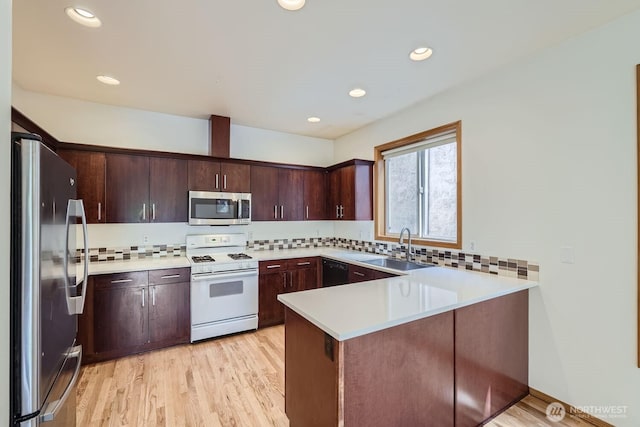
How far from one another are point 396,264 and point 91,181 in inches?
134

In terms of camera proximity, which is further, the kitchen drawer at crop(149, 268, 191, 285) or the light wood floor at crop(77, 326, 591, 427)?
the kitchen drawer at crop(149, 268, 191, 285)

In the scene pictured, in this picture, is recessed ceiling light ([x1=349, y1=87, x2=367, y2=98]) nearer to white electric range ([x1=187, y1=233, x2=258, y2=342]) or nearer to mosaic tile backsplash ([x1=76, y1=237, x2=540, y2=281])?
mosaic tile backsplash ([x1=76, y1=237, x2=540, y2=281])

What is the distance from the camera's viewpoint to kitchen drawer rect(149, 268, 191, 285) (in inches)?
120

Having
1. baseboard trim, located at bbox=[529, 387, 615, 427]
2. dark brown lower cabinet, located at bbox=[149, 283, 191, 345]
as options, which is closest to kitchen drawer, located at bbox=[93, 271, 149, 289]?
dark brown lower cabinet, located at bbox=[149, 283, 191, 345]

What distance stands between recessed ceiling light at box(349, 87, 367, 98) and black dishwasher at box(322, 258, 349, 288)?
1.95 m

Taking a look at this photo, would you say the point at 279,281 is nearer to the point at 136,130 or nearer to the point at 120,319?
the point at 120,319

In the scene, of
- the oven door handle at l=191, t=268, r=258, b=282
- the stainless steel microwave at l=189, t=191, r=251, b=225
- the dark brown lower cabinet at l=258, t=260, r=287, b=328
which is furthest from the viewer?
the dark brown lower cabinet at l=258, t=260, r=287, b=328

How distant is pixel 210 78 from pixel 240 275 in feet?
7.03

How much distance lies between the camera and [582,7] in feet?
5.81

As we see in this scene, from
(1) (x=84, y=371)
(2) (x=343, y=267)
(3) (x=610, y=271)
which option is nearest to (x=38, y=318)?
(1) (x=84, y=371)

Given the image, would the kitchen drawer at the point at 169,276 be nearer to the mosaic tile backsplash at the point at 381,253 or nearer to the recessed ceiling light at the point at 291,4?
the mosaic tile backsplash at the point at 381,253

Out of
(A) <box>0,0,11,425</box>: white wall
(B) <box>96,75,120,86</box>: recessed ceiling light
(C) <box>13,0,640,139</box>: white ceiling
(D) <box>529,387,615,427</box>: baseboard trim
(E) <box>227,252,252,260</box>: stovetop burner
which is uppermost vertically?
(B) <box>96,75,120,86</box>: recessed ceiling light

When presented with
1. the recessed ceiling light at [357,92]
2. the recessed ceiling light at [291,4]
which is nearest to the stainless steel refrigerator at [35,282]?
the recessed ceiling light at [291,4]

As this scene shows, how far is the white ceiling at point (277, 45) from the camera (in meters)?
1.78
